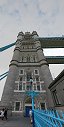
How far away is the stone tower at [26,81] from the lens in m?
21.9

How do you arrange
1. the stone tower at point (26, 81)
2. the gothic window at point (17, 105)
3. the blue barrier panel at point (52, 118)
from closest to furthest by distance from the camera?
1. the blue barrier panel at point (52, 118)
2. the gothic window at point (17, 105)
3. the stone tower at point (26, 81)

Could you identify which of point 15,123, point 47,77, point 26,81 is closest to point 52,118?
point 15,123

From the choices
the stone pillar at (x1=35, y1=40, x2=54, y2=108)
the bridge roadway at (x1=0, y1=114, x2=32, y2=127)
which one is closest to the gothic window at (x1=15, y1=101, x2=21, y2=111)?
the bridge roadway at (x1=0, y1=114, x2=32, y2=127)

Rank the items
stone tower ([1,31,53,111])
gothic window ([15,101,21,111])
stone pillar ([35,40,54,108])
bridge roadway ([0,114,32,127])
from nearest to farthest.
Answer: bridge roadway ([0,114,32,127])
gothic window ([15,101,21,111])
stone pillar ([35,40,54,108])
stone tower ([1,31,53,111])

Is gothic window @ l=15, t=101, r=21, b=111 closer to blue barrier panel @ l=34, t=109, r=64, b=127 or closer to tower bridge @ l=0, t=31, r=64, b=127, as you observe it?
tower bridge @ l=0, t=31, r=64, b=127

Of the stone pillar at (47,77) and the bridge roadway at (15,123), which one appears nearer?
the bridge roadway at (15,123)

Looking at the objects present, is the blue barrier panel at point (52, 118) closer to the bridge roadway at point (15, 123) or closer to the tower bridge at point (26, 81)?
the bridge roadway at point (15, 123)

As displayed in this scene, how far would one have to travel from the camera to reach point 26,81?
85.8ft

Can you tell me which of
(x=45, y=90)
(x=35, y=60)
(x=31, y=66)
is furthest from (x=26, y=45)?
(x=45, y=90)

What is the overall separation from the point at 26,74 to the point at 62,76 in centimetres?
1378

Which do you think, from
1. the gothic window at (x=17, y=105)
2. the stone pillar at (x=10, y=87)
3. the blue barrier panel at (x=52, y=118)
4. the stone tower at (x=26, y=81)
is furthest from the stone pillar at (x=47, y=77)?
the blue barrier panel at (x=52, y=118)

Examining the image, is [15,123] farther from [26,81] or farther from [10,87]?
[26,81]

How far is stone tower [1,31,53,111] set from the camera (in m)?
21.9

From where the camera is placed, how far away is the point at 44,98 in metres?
22.8
